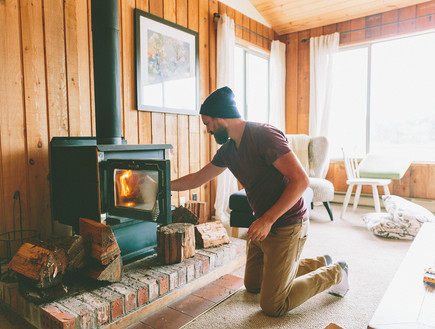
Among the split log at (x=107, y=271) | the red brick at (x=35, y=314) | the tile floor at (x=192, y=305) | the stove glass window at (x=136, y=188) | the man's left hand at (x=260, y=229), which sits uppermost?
the stove glass window at (x=136, y=188)

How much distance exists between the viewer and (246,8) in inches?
170

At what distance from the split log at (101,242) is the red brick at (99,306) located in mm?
176

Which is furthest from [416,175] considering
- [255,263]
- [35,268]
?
[35,268]

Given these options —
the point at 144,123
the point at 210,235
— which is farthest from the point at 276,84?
the point at 210,235

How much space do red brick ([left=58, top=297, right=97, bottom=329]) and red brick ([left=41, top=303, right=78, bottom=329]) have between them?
24 millimetres

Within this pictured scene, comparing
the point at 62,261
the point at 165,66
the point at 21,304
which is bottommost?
the point at 21,304

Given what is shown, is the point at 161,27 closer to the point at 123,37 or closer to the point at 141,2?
the point at 141,2

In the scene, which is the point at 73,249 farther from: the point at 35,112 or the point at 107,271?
the point at 35,112

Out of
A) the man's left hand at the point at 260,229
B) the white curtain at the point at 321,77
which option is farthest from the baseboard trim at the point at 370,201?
the man's left hand at the point at 260,229

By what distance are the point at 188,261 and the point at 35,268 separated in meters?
0.83

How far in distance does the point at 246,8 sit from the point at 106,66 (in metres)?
2.93

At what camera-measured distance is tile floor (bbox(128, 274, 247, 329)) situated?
167 cm

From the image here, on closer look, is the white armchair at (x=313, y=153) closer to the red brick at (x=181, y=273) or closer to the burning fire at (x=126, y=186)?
the red brick at (x=181, y=273)

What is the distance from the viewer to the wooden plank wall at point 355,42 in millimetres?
4168
